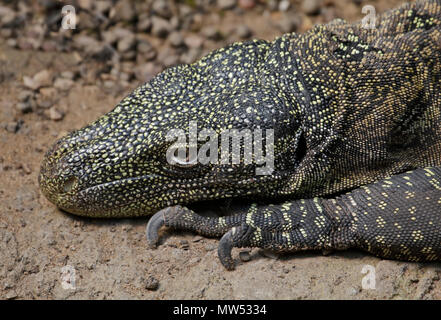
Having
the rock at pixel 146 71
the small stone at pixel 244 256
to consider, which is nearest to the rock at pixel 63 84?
the rock at pixel 146 71

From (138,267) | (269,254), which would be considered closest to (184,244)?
(138,267)

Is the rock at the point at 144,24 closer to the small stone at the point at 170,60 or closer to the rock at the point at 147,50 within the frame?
the rock at the point at 147,50

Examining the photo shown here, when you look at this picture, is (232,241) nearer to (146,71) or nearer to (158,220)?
(158,220)

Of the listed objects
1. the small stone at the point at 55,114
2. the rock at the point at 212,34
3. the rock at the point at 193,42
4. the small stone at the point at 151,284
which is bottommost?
the small stone at the point at 151,284

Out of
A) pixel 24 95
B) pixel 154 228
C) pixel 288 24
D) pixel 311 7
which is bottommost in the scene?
pixel 154 228

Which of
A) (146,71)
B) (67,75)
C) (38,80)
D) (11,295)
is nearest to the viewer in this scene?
(11,295)

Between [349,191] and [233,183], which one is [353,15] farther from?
[233,183]
